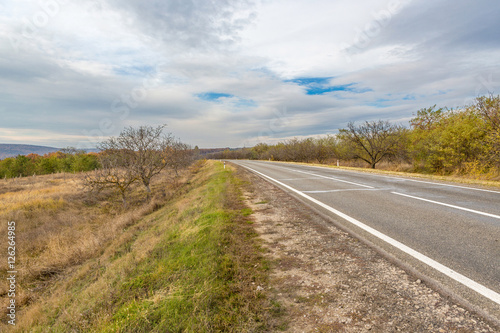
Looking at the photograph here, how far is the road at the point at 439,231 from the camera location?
2619 mm

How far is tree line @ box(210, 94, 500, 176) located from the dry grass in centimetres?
2103

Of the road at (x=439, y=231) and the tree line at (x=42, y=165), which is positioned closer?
the road at (x=439, y=231)

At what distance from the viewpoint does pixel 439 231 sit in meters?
4.17

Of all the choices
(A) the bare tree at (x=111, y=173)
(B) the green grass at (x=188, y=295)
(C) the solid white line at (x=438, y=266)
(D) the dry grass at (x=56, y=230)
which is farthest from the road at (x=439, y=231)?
(A) the bare tree at (x=111, y=173)

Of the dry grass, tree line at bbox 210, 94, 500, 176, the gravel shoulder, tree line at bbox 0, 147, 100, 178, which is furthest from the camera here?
tree line at bbox 0, 147, 100, 178

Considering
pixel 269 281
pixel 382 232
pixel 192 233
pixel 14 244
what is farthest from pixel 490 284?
pixel 14 244

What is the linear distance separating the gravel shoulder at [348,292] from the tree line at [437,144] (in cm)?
1562

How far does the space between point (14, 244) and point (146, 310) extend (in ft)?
40.5

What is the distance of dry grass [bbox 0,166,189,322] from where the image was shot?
22.7ft

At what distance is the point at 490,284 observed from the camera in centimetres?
254

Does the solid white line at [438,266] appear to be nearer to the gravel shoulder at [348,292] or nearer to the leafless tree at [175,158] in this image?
the gravel shoulder at [348,292]

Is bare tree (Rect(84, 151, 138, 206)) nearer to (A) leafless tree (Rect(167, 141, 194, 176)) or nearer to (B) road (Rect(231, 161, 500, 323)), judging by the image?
(A) leafless tree (Rect(167, 141, 194, 176))

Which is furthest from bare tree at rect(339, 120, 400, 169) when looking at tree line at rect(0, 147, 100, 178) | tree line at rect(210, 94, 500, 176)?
tree line at rect(0, 147, 100, 178)

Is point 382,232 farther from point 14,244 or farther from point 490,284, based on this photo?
point 14,244
